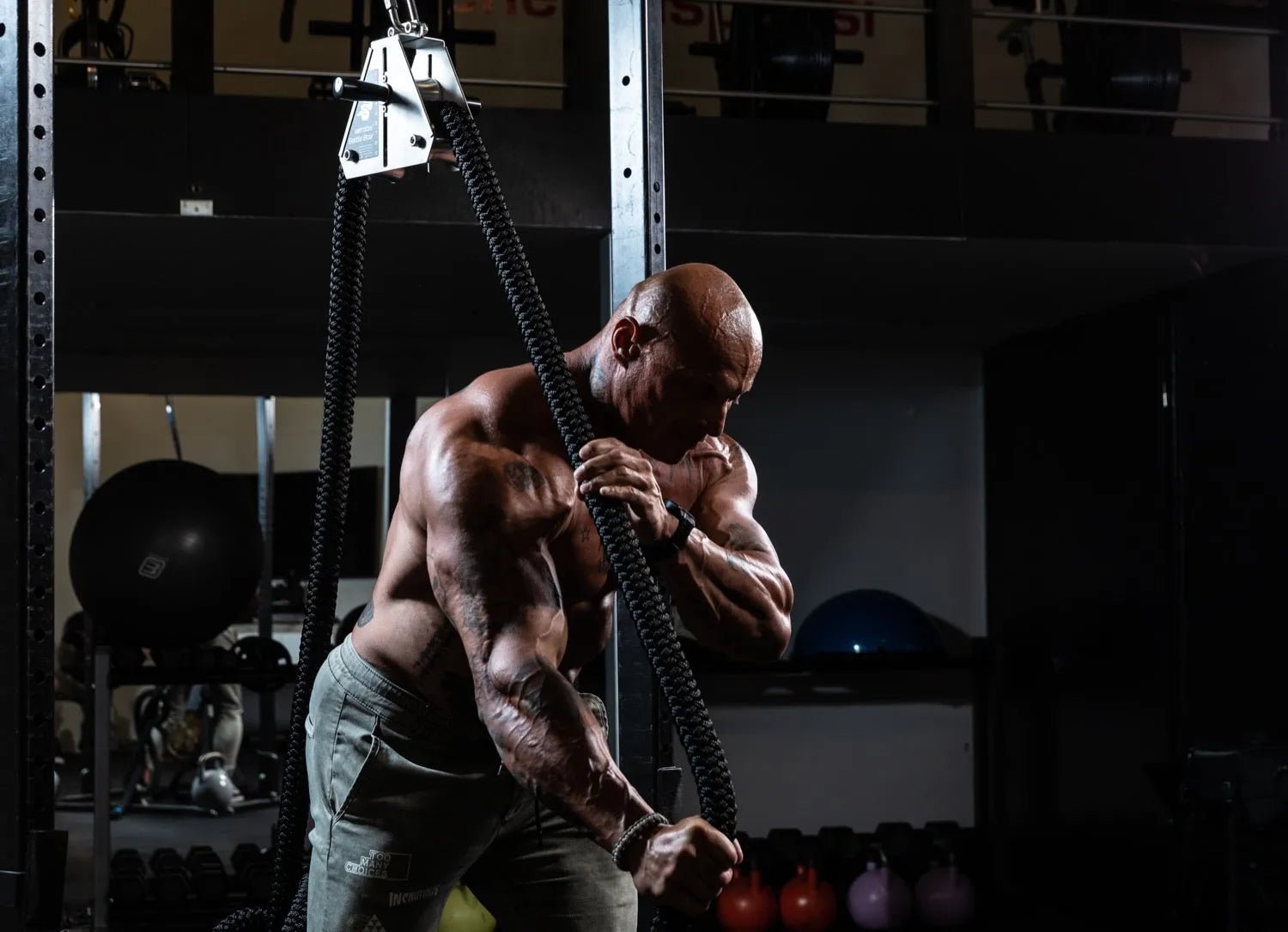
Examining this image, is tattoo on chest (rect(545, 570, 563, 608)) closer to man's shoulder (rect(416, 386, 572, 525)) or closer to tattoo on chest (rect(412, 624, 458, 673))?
man's shoulder (rect(416, 386, 572, 525))

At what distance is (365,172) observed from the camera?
178cm

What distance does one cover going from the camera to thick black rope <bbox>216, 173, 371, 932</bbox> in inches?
74.5

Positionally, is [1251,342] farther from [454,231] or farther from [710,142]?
[454,231]

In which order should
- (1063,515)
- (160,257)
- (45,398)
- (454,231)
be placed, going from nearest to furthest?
(45,398), (454,231), (160,257), (1063,515)

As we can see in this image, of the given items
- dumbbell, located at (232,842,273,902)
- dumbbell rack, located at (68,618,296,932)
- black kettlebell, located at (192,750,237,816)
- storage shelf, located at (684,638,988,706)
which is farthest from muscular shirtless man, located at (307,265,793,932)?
black kettlebell, located at (192,750,237,816)

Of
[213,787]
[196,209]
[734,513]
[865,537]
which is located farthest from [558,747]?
[213,787]

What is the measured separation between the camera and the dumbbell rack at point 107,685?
4.44 metres

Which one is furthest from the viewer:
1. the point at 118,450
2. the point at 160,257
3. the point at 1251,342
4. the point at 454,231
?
the point at 118,450

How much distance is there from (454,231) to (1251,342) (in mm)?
2737

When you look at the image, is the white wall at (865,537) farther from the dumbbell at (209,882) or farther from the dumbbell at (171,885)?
the dumbbell at (171,885)

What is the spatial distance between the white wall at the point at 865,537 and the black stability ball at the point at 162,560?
1968 mm

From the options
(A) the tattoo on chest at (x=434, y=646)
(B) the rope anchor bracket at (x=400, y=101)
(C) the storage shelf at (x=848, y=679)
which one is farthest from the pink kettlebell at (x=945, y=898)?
(B) the rope anchor bracket at (x=400, y=101)

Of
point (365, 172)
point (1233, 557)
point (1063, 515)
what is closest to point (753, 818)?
point (1063, 515)

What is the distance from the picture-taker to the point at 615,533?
4.94 feet
